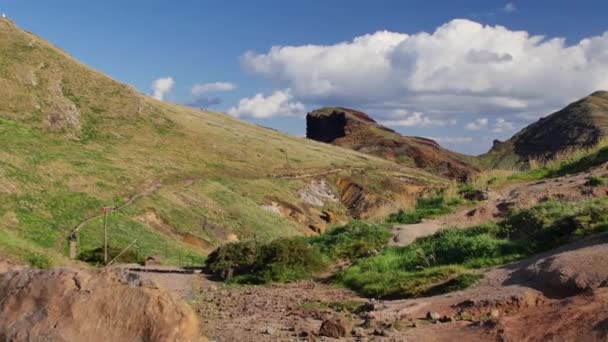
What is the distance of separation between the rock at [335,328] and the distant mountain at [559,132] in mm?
92086

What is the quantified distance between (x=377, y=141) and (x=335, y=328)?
10813 centimetres

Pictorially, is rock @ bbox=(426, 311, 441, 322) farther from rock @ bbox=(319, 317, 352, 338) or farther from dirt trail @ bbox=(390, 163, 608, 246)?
dirt trail @ bbox=(390, 163, 608, 246)

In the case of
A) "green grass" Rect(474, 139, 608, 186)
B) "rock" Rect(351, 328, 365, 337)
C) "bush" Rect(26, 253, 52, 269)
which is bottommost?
"rock" Rect(351, 328, 365, 337)

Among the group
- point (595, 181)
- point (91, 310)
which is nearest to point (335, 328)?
point (91, 310)

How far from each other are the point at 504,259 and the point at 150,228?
72.5 feet

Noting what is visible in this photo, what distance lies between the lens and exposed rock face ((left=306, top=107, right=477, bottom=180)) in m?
110

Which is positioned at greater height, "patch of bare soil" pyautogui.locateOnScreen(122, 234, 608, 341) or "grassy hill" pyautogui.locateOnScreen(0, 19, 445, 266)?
"grassy hill" pyautogui.locateOnScreen(0, 19, 445, 266)

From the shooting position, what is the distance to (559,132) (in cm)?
10981

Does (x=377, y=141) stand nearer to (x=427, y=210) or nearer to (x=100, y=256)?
(x=100, y=256)

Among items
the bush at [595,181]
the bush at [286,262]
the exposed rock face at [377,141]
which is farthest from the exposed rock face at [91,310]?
the exposed rock face at [377,141]

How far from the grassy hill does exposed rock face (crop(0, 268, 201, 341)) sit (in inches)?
380

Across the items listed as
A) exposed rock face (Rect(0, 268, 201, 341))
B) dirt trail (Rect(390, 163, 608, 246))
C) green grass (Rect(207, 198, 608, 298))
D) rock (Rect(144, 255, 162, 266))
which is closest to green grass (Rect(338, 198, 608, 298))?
green grass (Rect(207, 198, 608, 298))


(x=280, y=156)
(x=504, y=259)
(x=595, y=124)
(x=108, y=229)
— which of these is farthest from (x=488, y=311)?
(x=595, y=124)

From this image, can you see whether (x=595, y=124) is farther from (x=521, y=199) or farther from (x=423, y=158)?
(x=521, y=199)
